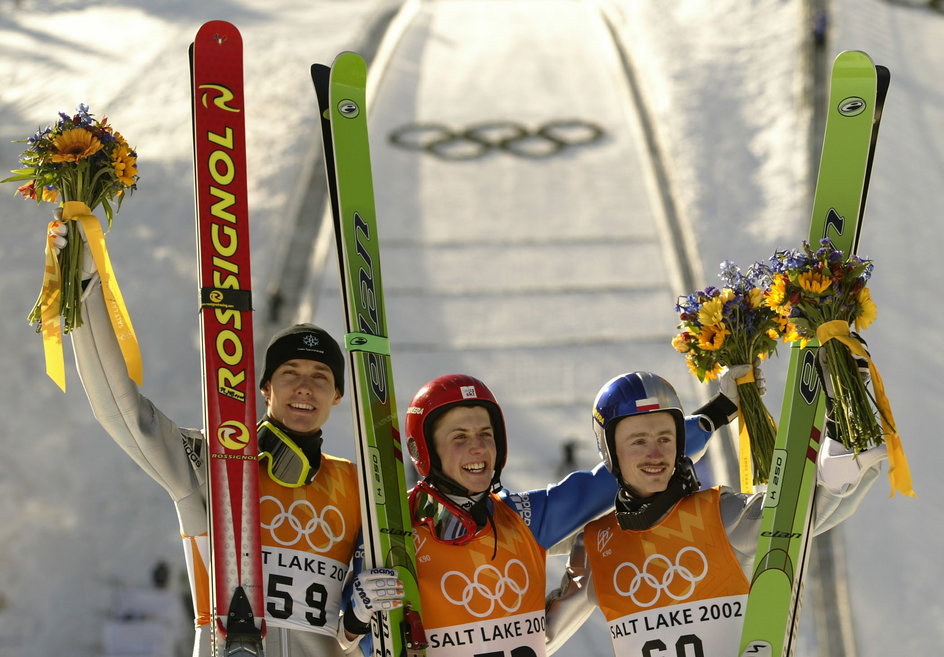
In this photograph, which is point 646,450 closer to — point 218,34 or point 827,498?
point 827,498

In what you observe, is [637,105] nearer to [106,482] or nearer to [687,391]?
[687,391]

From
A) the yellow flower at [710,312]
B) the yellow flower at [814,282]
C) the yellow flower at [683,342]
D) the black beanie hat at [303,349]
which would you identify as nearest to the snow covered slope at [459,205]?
the yellow flower at [683,342]

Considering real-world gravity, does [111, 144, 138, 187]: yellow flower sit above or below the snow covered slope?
below

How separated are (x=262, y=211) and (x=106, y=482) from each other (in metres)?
4.56

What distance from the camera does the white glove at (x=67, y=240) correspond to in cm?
381

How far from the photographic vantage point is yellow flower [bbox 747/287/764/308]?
4.22 meters

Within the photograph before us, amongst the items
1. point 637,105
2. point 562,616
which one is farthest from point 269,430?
point 637,105

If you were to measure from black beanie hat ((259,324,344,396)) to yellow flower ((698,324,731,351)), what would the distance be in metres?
1.27

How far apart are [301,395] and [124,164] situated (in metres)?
0.97

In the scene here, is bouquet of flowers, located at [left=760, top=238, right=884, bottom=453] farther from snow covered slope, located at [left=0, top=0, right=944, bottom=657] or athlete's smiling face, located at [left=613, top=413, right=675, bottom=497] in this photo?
snow covered slope, located at [left=0, top=0, right=944, bottom=657]

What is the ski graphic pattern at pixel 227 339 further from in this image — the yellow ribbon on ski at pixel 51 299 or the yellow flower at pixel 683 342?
the yellow flower at pixel 683 342

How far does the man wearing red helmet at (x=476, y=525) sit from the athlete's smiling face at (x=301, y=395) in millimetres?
321

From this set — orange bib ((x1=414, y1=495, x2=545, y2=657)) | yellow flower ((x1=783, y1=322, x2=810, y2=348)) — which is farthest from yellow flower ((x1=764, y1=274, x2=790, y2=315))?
orange bib ((x1=414, y1=495, x2=545, y2=657))

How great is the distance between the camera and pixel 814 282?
369cm
